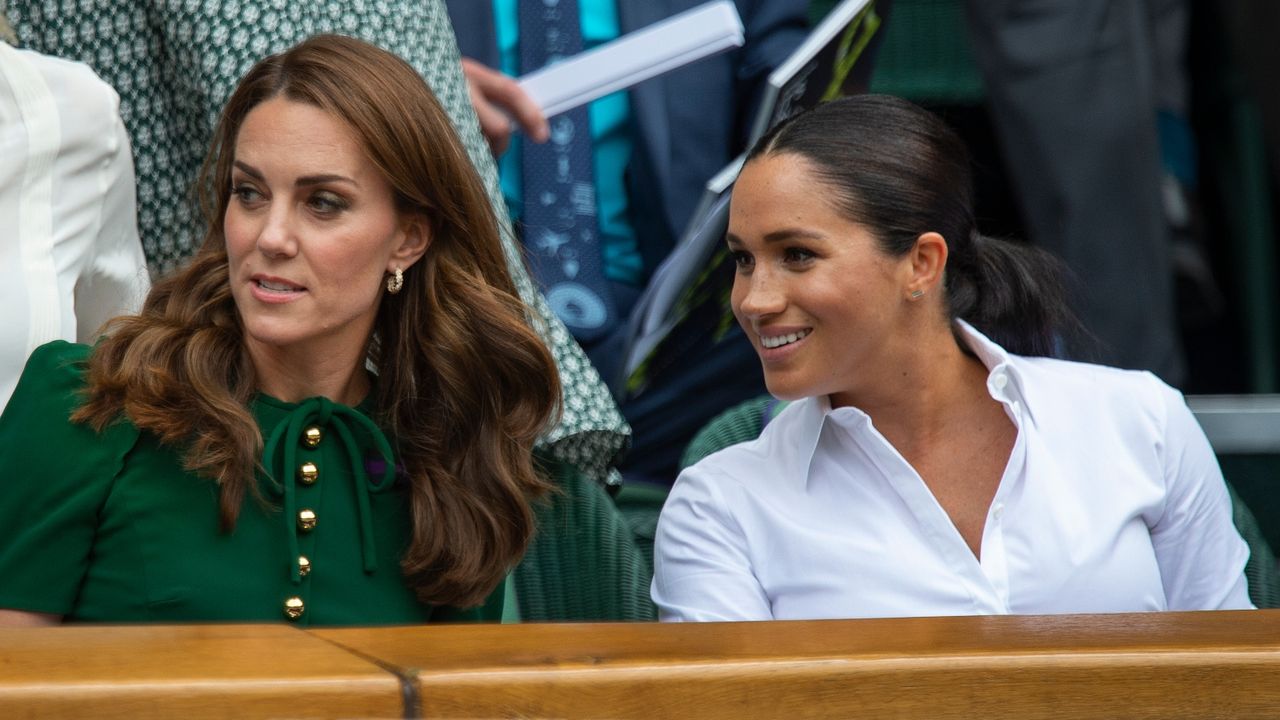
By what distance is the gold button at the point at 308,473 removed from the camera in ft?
6.17

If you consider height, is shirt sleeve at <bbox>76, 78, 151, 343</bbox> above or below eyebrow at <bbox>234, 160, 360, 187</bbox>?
below

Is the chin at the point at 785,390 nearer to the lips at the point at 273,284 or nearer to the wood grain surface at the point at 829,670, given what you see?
the lips at the point at 273,284

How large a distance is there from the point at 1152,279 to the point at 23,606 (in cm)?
228

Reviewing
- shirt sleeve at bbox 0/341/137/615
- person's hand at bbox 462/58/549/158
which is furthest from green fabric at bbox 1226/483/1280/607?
shirt sleeve at bbox 0/341/137/615

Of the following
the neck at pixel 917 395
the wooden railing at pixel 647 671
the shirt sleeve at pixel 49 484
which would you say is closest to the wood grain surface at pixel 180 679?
the wooden railing at pixel 647 671

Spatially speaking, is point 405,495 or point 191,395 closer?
point 191,395

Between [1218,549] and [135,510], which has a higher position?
[135,510]

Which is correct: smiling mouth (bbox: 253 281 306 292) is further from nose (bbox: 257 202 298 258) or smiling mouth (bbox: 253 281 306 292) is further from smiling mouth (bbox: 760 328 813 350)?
smiling mouth (bbox: 760 328 813 350)

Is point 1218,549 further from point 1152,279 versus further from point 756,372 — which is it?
point 1152,279

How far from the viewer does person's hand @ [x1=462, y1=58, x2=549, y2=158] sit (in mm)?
2543

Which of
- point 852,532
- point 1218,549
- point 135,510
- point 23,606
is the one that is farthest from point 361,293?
point 1218,549

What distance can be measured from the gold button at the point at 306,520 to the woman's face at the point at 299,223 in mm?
206

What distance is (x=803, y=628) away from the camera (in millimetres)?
1198

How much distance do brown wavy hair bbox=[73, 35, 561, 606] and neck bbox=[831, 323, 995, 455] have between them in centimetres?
44
